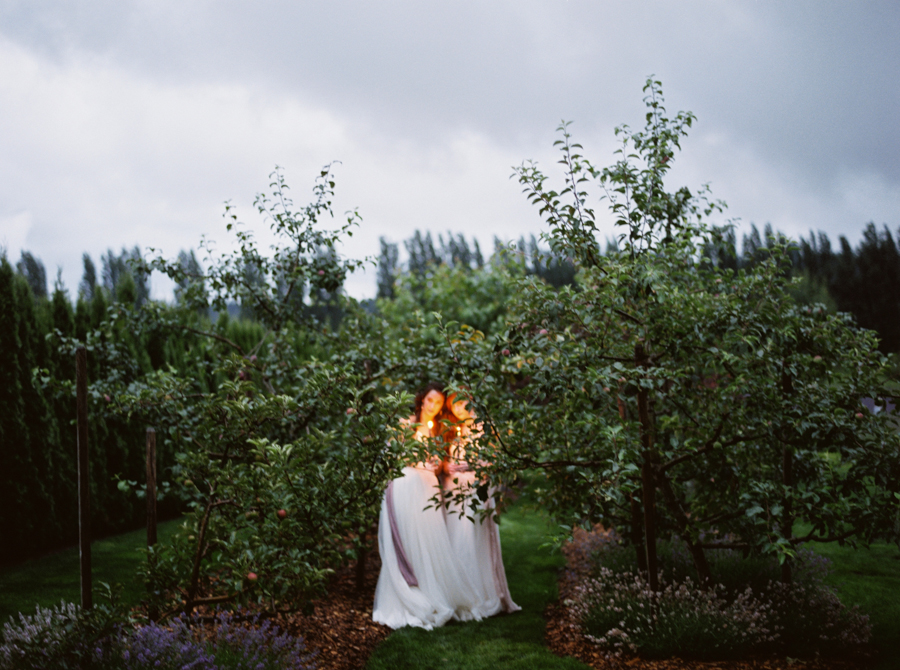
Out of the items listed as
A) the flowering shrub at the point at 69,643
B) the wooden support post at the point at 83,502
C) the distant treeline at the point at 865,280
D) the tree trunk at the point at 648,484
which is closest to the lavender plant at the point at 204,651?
the flowering shrub at the point at 69,643

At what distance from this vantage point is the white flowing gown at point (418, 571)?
16.1 feet

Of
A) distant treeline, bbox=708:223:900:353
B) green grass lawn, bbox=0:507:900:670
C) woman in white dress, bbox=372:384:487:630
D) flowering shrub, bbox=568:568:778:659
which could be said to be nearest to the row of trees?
flowering shrub, bbox=568:568:778:659

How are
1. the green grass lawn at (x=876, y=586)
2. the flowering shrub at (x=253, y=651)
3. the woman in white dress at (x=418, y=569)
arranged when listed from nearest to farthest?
1. the flowering shrub at (x=253, y=651)
2. the green grass lawn at (x=876, y=586)
3. the woman in white dress at (x=418, y=569)

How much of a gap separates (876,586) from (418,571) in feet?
13.7

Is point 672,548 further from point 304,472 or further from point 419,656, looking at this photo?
point 304,472

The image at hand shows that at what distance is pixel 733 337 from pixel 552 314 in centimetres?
118

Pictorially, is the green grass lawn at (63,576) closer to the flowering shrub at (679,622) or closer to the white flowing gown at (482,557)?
the white flowing gown at (482,557)

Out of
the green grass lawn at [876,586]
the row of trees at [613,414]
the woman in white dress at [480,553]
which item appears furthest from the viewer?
the woman in white dress at [480,553]

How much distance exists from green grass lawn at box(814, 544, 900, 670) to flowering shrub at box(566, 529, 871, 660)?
7.0 inches

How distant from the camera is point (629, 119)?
4.39 m

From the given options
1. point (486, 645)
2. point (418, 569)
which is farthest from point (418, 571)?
point (486, 645)

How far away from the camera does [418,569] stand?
5.04m

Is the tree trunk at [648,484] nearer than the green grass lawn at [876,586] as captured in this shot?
No

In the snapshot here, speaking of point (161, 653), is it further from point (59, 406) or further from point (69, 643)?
point (59, 406)
